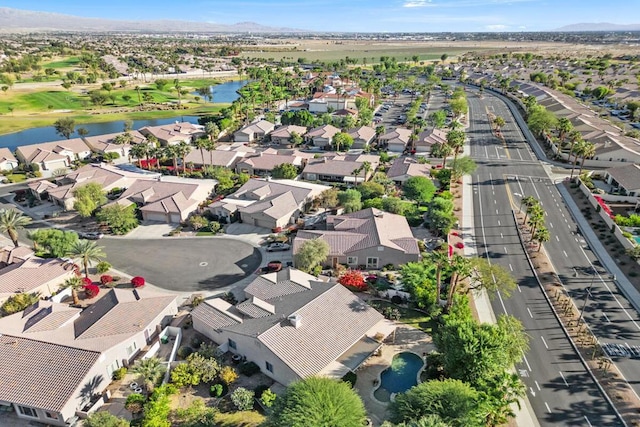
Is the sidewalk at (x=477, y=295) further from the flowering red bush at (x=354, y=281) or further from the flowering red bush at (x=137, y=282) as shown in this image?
the flowering red bush at (x=137, y=282)

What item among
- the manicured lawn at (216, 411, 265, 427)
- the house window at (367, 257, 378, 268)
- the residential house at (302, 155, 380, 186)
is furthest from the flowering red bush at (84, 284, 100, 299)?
the residential house at (302, 155, 380, 186)

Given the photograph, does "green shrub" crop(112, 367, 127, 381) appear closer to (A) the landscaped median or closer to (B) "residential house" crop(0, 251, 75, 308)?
(B) "residential house" crop(0, 251, 75, 308)

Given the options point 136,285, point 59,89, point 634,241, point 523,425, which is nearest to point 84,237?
point 136,285

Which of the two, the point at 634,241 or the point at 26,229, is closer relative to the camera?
the point at 634,241

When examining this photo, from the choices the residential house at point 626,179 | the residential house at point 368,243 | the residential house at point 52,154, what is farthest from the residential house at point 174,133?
the residential house at point 626,179

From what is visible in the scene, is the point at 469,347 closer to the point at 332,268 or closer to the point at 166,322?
the point at 332,268

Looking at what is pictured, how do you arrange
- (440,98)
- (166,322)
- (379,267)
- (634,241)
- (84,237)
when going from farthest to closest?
(440,98), (84,237), (634,241), (379,267), (166,322)

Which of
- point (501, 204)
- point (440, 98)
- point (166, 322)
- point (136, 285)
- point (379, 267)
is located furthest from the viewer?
point (440, 98)
